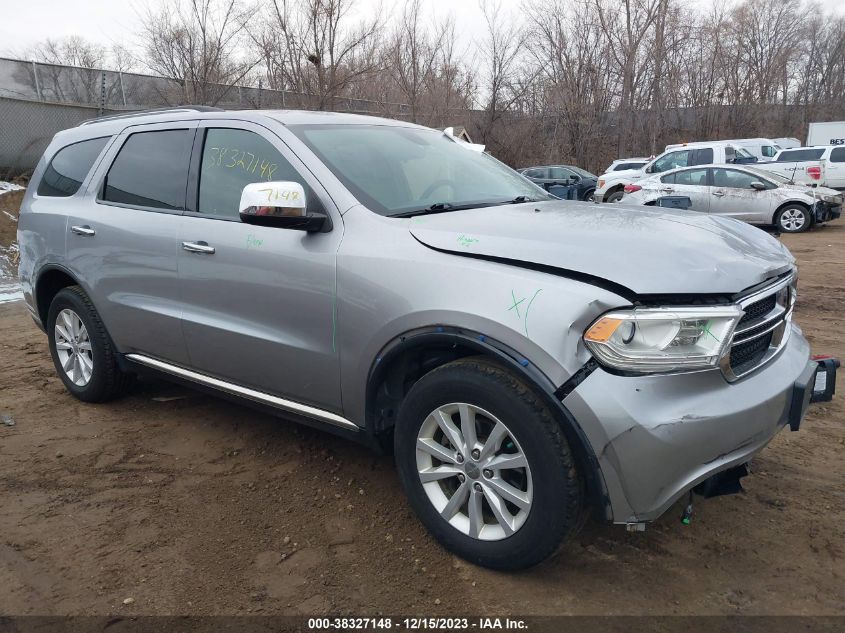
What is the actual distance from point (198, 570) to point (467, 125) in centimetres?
3128

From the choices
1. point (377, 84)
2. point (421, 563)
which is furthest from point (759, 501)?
point (377, 84)

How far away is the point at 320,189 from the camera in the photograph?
9.74ft

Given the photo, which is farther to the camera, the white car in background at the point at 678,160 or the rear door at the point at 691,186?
the white car in background at the point at 678,160

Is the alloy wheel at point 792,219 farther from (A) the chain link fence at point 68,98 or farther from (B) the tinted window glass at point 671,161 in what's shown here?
(A) the chain link fence at point 68,98

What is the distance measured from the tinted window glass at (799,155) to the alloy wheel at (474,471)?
2030 centimetres

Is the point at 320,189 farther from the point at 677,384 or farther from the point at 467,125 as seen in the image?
the point at 467,125

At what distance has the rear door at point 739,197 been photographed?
13.4m

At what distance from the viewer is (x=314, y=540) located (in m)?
2.87

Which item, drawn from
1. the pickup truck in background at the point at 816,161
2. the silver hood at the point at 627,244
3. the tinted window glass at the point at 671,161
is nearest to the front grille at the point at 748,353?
the silver hood at the point at 627,244

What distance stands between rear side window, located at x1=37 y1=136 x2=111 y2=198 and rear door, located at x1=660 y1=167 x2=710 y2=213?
11908 mm

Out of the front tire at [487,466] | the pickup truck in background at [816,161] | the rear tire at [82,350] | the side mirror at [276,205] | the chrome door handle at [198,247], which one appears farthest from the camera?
the pickup truck in background at [816,161]

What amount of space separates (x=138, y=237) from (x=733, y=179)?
1283 cm

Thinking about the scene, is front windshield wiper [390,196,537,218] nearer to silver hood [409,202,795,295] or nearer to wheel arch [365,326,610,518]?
silver hood [409,202,795,295]

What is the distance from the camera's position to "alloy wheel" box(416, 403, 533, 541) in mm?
2424
